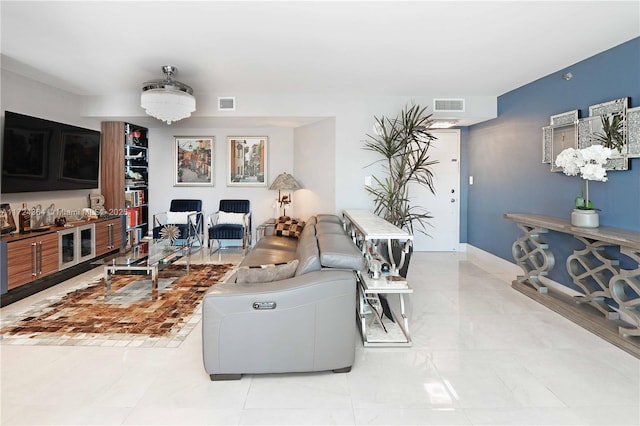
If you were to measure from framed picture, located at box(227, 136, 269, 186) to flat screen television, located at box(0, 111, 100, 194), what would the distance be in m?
2.18

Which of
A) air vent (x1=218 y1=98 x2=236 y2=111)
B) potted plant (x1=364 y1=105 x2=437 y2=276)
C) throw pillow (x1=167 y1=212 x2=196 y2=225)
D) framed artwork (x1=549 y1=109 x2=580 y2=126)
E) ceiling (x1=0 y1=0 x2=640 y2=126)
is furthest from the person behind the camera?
throw pillow (x1=167 y1=212 x2=196 y2=225)

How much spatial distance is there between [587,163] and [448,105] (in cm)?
245

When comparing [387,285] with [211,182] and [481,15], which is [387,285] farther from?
[211,182]

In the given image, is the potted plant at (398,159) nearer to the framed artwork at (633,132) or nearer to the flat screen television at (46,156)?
the framed artwork at (633,132)

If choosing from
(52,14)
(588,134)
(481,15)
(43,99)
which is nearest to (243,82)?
(52,14)

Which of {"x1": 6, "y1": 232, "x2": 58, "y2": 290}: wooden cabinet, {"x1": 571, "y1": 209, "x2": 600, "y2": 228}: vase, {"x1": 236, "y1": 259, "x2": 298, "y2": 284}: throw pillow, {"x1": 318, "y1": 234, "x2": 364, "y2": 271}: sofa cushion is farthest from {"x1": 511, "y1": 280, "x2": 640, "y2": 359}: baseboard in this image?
{"x1": 6, "y1": 232, "x2": 58, "y2": 290}: wooden cabinet

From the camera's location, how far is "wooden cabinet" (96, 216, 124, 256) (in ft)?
17.3

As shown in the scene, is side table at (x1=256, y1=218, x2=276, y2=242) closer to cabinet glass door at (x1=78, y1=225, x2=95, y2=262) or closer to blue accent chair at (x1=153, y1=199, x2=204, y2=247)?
blue accent chair at (x1=153, y1=199, x2=204, y2=247)

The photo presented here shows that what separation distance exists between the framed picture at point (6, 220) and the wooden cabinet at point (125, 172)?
2038 mm

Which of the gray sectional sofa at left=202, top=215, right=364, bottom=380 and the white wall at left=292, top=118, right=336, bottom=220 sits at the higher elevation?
the white wall at left=292, top=118, right=336, bottom=220

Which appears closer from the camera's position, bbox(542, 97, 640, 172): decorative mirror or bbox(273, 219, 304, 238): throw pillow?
bbox(542, 97, 640, 172): decorative mirror

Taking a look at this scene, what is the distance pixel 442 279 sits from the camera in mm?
4883

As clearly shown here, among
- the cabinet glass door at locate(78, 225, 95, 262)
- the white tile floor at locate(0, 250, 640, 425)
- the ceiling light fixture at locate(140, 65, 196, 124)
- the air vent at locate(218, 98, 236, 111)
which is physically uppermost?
the air vent at locate(218, 98, 236, 111)

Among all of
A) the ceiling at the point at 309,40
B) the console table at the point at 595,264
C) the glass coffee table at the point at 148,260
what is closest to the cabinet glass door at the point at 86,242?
the glass coffee table at the point at 148,260
